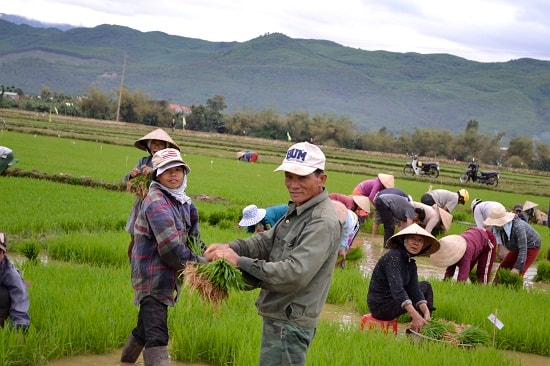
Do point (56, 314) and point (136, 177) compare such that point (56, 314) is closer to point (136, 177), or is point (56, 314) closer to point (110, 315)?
point (110, 315)

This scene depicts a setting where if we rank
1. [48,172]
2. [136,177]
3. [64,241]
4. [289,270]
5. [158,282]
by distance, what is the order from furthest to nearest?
[48,172] < [64,241] < [136,177] < [158,282] < [289,270]

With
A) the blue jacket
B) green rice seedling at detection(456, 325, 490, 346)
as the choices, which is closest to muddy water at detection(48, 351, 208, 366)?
the blue jacket

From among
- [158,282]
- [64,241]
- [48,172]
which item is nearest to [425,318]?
[158,282]

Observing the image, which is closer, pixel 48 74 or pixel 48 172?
pixel 48 172

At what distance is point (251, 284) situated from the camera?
11.4 feet

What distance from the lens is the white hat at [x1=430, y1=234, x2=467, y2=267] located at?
308 inches

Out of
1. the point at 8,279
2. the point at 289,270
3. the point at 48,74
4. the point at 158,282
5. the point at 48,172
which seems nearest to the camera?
the point at 289,270

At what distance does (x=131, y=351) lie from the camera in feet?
15.1

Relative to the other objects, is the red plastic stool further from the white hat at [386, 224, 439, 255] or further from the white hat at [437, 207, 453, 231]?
the white hat at [437, 207, 453, 231]

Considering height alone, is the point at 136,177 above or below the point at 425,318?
above

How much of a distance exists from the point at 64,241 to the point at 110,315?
3426mm

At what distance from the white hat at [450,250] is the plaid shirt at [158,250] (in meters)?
4.25

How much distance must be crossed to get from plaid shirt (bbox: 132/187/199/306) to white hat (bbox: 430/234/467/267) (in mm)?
4251

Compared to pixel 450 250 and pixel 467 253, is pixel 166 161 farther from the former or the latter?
pixel 467 253
